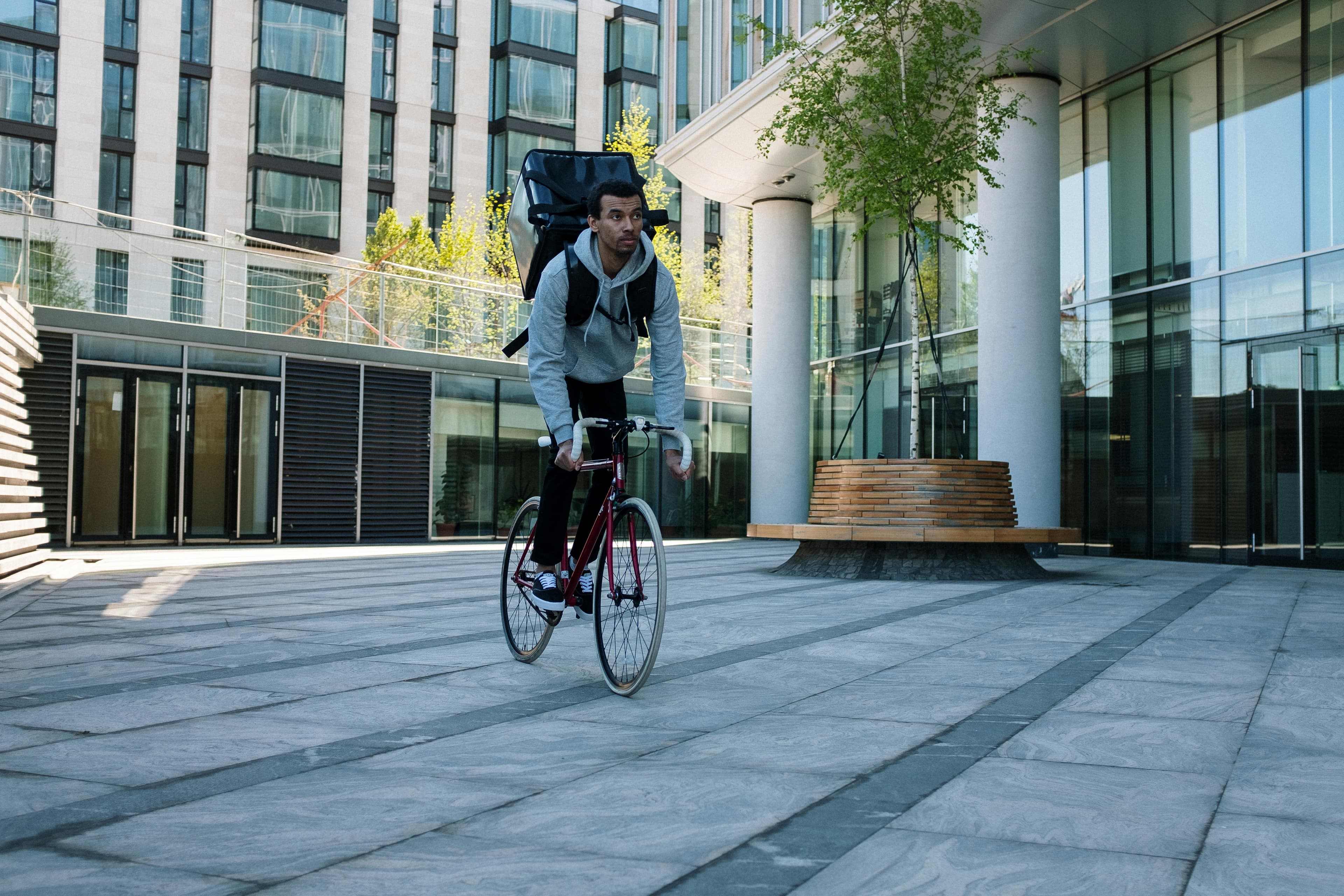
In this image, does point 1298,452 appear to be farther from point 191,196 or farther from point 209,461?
point 191,196

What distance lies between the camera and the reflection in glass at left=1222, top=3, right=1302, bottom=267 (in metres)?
14.1

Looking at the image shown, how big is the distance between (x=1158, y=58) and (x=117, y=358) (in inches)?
598

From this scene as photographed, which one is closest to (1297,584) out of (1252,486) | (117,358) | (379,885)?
(1252,486)

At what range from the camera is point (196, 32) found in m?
37.8

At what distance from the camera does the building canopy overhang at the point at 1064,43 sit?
14.2 meters

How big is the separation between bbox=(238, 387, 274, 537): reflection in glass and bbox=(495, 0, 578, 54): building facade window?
31041 mm

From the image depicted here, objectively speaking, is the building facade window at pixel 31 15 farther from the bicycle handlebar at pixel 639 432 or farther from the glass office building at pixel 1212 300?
the bicycle handlebar at pixel 639 432

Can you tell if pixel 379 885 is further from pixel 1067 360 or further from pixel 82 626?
pixel 1067 360

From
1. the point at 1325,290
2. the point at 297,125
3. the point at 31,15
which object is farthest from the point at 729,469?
the point at 31,15

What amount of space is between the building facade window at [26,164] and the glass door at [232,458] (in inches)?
834

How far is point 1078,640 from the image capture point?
6.26 meters

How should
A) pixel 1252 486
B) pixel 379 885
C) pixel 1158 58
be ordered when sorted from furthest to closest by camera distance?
pixel 1158 58
pixel 1252 486
pixel 379 885

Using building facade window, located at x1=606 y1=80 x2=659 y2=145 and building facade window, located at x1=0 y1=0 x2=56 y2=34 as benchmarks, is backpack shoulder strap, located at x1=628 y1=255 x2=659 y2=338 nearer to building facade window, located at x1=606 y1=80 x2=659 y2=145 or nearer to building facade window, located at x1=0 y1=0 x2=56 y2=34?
building facade window, located at x1=0 y1=0 x2=56 y2=34

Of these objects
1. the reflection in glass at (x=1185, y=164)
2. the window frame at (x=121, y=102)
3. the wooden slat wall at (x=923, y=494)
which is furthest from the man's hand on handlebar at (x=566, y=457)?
the window frame at (x=121, y=102)
